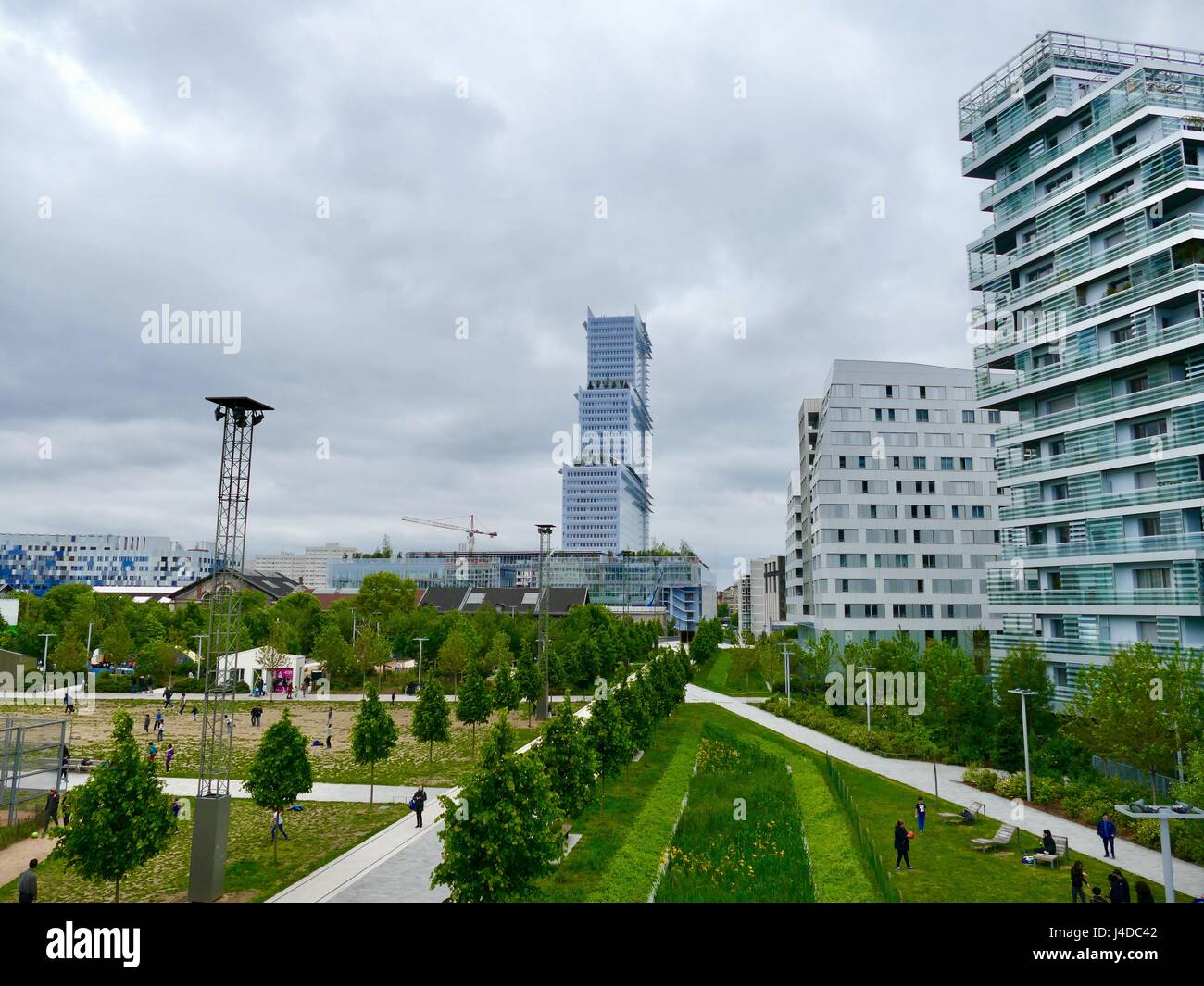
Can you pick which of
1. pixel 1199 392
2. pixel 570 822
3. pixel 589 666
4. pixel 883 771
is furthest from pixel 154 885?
pixel 589 666

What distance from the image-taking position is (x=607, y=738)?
94.8ft

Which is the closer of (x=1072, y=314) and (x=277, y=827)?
(x=277, y=827)

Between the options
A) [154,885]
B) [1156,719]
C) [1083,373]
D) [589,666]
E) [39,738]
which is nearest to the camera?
[154,885]

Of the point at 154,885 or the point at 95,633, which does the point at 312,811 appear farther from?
the point at 95,633

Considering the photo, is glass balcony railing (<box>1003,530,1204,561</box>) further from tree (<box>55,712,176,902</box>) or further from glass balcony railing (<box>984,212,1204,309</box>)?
tree (<box>55,712,176,902</box>)

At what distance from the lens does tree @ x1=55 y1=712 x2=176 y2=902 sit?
1708 cm

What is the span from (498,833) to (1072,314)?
36.8 m

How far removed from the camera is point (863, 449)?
67688mm

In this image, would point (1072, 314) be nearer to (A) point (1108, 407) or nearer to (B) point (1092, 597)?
(A) point (1108, 407)

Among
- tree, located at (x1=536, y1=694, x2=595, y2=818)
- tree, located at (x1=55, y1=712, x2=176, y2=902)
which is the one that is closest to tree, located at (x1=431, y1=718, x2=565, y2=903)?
tree, located at (x1=536, y1=694, x2=595, y2=818)

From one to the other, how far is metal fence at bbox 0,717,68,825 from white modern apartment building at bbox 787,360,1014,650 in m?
55.6

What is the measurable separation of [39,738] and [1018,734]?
4131 cm

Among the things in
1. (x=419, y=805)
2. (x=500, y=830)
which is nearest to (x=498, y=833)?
(x=500, y=830)

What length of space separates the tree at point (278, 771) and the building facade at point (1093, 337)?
34.5 metres
